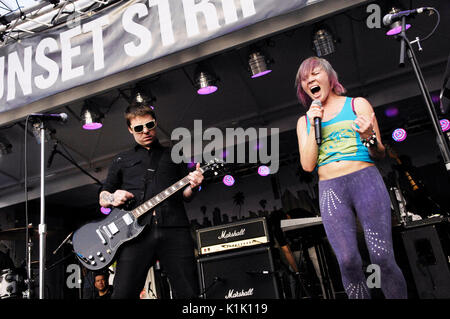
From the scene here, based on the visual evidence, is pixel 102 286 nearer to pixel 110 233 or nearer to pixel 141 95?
pixel 141 95

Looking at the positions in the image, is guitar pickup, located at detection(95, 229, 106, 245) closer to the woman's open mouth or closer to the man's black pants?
the man's black pants

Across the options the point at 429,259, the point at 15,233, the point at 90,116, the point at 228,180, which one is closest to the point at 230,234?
the point at 429,259

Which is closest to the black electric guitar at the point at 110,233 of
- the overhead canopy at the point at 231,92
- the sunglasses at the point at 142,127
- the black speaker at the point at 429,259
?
the sunglasses at the point at 142,127

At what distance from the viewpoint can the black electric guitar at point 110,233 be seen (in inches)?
107

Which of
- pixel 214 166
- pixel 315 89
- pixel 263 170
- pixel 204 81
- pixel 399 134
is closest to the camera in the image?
pixel 315 89

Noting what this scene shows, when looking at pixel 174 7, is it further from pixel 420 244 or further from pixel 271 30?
pixel 420 244

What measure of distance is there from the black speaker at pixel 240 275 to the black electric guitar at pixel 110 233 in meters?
1.57

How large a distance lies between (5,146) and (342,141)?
667 centimetres

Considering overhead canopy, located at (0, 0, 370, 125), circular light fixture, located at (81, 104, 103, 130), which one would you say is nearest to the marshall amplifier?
overhead canopy, located at (0, 0, 370, 125)

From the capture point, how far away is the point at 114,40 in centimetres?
404

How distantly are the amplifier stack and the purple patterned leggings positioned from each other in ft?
6.20

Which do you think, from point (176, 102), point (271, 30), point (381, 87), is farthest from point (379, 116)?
point (271, 30)

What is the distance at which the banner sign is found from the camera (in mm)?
3580
